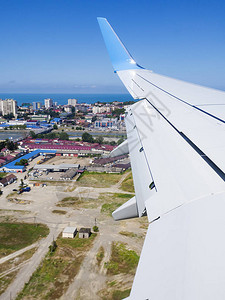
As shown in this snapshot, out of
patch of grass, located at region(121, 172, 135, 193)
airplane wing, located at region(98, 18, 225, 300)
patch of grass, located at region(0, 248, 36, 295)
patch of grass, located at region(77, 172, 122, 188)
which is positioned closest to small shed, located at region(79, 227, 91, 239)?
patch of grass, located at region(0, 248, 36, 295)

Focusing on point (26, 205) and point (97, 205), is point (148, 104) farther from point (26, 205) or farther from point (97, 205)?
point (26, 205)

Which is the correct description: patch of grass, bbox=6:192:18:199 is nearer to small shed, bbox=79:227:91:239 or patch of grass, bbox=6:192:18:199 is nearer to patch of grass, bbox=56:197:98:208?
patch of grass, bbox=56:197:98:208

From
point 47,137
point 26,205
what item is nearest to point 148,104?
point 26,205

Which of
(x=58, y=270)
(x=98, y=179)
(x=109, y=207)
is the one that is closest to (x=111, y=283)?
(x=58, y=270)

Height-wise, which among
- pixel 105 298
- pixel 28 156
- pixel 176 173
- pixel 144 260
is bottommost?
pixel 105 298

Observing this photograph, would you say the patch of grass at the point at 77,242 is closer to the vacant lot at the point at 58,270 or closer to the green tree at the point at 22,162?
the vacant lot at the point at 58,270

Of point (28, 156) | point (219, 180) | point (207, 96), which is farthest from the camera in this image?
point (28, 156)

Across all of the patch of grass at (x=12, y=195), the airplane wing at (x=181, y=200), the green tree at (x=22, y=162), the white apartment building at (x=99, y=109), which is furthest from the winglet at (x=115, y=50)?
the white apartment building at (x=99, y=109)
